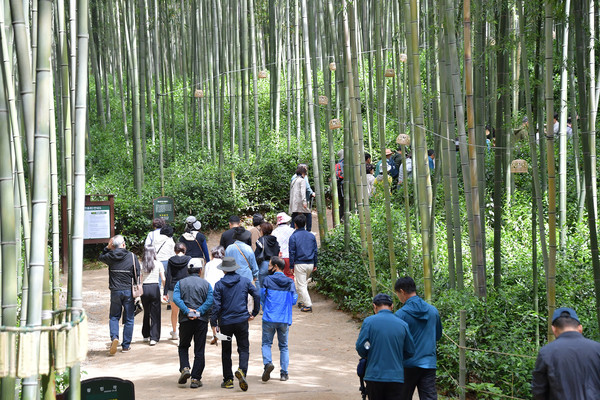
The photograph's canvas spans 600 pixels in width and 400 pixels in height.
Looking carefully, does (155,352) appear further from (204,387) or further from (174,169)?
(174,169)

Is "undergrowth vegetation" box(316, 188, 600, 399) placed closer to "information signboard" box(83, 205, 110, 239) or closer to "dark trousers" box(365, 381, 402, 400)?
"dark trousers" box(365, 381, 402, 400)

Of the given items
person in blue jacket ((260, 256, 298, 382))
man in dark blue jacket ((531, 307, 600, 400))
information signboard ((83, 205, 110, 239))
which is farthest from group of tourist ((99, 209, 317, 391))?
man in dark blue jacket ((531, 307, 600, 400))

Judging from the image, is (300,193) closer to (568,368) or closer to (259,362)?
(259,362)

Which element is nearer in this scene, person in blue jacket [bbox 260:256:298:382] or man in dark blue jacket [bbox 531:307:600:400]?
man in dark blue jacket [bbox 531:307:600:400]

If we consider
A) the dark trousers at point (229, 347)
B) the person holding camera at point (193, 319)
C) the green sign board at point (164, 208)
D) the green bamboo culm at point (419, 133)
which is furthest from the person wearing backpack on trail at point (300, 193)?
the dark trousers at point (229, 347)

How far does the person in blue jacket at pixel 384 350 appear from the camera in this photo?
3.70 m

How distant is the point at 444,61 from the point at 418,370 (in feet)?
10.1

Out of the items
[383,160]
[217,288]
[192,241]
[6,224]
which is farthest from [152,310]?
[6,224]

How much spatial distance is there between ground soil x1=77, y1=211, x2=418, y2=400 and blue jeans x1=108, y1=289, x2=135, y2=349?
0.51 feet

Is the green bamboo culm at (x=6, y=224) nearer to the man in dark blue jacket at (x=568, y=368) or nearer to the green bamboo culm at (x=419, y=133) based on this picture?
the man in dark blue jacket at (x=568, y=368)

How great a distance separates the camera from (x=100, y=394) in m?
3.26

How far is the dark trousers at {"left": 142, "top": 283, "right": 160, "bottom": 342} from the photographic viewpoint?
20.7 feet

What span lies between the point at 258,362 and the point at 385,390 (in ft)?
7.41

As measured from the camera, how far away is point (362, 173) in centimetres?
686
